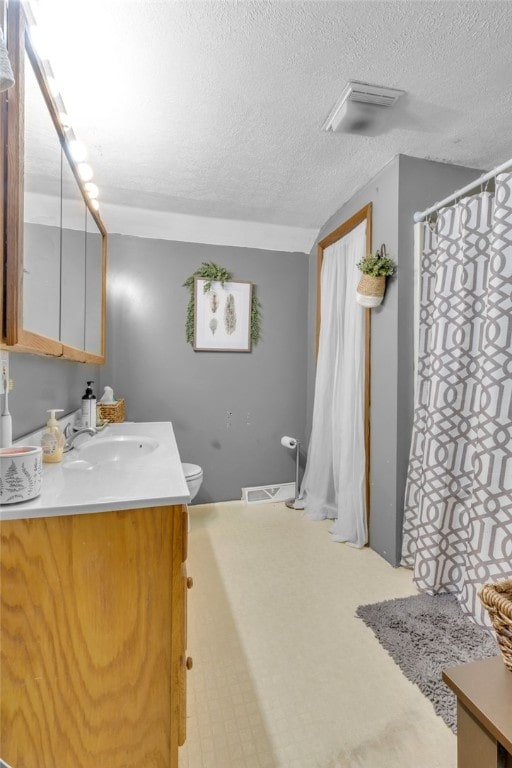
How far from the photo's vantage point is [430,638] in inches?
63.1

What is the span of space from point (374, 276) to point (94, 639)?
6.96 ft

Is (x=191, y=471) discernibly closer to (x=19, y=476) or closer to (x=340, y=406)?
(x=340, y=406)

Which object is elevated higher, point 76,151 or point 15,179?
point 76,151

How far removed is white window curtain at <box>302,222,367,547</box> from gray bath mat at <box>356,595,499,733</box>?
2.11 ft

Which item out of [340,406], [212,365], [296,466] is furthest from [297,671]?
[212,365]

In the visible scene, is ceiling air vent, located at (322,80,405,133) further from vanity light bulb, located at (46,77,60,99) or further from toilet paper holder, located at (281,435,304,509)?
toilet paper holder, located at (281,435,304,509)

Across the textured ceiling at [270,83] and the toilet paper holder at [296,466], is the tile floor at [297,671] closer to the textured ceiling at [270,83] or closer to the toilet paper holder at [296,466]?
the toilet paper holder at [296,466]

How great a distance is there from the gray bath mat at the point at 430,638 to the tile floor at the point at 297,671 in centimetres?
5

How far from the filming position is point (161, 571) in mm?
957

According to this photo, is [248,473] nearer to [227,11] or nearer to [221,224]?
[221,224]

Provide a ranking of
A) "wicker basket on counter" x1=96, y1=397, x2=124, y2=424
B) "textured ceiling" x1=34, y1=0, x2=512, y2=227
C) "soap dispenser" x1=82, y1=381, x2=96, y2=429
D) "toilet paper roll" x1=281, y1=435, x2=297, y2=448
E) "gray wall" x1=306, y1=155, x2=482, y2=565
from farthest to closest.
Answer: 1. "toilet paper roll" x1=281, y1=435, x2=297, y2=448
2. "wicker basket on counter" x1=96, y1=397, x2=124, y2=424
3. "gray wall" x1=306, y1=155, x2=482, y2=565
4. "soap dispenser" x1=82, y1=381, x2=96, y2=429
5. "textured ceiling" x1=34, y1=0, x2=512, y2=227

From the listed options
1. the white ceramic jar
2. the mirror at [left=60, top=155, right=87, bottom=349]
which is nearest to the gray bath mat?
the white ceramic jar

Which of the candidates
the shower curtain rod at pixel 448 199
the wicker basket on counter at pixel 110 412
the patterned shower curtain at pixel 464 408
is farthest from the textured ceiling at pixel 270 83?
the wicker basket on counter at pixel 110 412

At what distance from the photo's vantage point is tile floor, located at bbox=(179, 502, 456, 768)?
1.15 m
